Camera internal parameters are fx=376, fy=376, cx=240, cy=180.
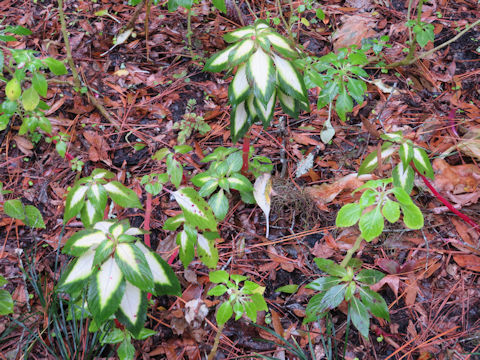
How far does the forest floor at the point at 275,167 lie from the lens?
168 cm

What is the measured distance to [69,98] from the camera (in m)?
2.56

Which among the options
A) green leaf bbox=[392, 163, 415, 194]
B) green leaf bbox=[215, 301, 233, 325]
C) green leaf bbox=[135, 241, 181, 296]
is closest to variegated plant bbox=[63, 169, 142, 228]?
green leaf bbox=[135, 241, 181, 296]

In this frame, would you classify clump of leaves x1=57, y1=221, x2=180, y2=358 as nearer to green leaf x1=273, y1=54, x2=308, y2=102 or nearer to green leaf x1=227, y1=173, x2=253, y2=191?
green leaf x1=227, y1=173, x2=253, y2=191

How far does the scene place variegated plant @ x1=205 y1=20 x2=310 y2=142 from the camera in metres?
1.48

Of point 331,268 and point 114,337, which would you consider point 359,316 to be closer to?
point 331,268

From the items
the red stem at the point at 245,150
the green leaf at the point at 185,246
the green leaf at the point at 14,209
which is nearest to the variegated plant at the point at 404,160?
the red stem at the point at 245,150

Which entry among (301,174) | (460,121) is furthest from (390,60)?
(301,174)

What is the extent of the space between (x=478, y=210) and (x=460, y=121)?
60 centimetres

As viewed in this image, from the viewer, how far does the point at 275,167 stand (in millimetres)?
2182

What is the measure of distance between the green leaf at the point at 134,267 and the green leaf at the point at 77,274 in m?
0.12

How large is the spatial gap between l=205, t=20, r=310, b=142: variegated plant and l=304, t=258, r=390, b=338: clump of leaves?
0.69 meters

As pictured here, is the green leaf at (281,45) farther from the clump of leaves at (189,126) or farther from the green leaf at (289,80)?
the clump of leaves at (189,126)

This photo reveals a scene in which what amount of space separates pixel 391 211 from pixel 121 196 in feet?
3.35

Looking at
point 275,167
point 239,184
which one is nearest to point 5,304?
point 239,184
